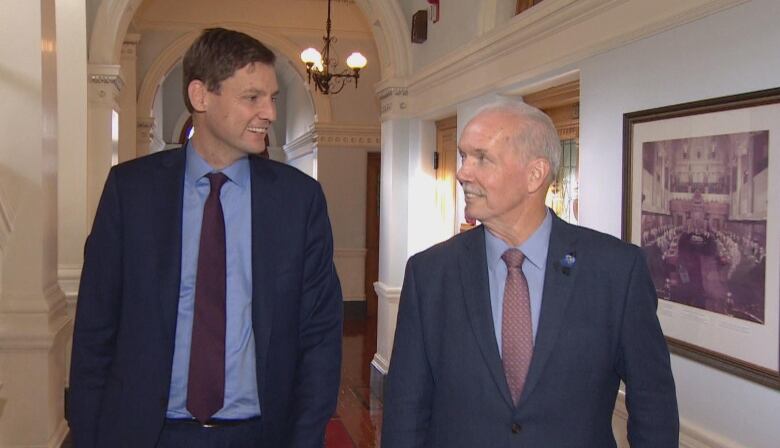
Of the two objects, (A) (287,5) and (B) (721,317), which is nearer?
(B) (721,317)

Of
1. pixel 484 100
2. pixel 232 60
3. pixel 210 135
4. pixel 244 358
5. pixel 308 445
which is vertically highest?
pixel 484 100

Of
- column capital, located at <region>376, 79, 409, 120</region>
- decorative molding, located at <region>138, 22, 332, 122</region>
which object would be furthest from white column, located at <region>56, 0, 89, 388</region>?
decorative molding, located at <region>138, 22, 332, 122</region>

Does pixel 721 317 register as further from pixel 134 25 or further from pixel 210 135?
pixel 134 25

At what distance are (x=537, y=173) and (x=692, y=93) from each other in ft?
4.46

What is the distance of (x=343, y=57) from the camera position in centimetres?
1188

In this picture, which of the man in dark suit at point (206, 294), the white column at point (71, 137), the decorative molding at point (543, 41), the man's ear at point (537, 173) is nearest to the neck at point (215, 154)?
the man in dark suit at point (206, 294)

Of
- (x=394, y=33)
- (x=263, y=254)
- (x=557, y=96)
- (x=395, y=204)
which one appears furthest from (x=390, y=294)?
(x=263, y=254)

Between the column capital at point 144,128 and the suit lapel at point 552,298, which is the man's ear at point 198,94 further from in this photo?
the column capital at point 144,128

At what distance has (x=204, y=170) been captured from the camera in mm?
2115

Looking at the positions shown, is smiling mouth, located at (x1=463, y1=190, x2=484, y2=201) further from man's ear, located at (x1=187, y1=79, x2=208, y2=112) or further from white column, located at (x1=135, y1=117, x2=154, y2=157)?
white column, located at (x1=135, y1=117, x2=154, y2=157)

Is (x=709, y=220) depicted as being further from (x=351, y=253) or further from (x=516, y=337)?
(x=351, y=253)

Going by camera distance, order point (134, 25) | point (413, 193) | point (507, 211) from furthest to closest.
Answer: point (134, 25)
point (413, 193)
point (507, 211)

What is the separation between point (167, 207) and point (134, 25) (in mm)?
9668

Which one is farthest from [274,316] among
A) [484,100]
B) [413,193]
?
[413,193]
